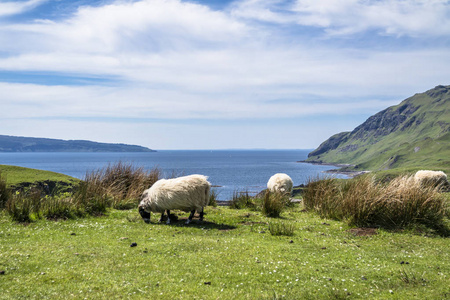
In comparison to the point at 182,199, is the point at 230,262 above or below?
below

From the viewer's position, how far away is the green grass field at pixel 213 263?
23.5 feet

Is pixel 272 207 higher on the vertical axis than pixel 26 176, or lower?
lower

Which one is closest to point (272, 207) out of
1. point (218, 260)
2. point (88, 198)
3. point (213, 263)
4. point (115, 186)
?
point (218, 260)

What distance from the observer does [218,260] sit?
9273mm

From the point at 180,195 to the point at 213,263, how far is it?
5.29 meters

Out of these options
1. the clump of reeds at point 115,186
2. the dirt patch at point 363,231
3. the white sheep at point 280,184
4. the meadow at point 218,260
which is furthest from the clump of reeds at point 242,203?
the dirt patch at point 363,231

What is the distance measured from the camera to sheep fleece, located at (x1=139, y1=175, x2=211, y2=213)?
45.8 feet

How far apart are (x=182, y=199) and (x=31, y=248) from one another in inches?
229

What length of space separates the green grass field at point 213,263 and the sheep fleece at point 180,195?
37.4 inches

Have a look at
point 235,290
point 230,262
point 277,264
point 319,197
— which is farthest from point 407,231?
point 235,290

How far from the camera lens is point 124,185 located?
21719mm

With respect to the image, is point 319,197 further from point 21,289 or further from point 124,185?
point 21,289

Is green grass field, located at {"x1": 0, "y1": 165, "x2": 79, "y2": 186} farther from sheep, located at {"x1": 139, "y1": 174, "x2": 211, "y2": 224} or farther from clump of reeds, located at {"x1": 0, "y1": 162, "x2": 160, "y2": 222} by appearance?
sheep, located at {"x1": 139, "y1": 174, "x2": 211, "y2": 224}

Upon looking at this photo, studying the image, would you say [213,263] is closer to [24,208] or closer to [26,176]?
[24,208]
